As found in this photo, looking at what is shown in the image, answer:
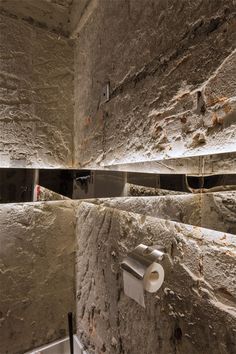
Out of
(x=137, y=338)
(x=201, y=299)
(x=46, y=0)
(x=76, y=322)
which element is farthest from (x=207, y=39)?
(x=76, y=322)

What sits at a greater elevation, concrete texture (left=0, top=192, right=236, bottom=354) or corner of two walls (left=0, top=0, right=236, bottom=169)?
corner of two walls (left=0, top=0, right=236, bottom=169)

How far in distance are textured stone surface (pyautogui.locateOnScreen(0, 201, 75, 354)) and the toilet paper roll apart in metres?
1.00

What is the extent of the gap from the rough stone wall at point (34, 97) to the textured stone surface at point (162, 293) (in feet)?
1.79

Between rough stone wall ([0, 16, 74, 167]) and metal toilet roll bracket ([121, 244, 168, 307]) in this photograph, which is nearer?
metal toilet roll bracket ([121, 244, 168, 307])

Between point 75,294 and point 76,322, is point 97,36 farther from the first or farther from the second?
point 76,322

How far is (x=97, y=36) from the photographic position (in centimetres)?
143

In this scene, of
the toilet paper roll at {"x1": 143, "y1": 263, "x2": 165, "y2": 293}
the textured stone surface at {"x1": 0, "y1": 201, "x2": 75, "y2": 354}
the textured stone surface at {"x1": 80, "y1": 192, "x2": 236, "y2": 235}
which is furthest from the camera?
the textured stone surface at {"x1": 0, "y1": 201, "x2": 75, "y2": 354}

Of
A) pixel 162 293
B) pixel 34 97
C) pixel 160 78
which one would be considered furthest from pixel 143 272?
pixel 34 97

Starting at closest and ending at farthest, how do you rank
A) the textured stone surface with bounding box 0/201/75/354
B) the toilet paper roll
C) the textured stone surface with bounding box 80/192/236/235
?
the textured stone surface with bounding box 80/192/236/235 < the toilet paper roll < the textured stone surface with bounding box 0/201/75/354

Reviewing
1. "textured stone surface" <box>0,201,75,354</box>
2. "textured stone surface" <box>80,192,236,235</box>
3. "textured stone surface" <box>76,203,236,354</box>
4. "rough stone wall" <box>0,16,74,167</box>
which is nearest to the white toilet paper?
"textured stone surface" <box>76,203,236,354</box>

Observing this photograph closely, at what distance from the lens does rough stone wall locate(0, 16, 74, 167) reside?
1.52 metres

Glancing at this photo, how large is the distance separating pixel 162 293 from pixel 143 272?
22 centimetres

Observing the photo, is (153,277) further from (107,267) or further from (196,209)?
(107,267)

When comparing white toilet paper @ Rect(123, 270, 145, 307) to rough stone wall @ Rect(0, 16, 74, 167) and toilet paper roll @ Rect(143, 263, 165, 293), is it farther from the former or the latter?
rough stone wall @ Rect(0, 16, 74, 167)
